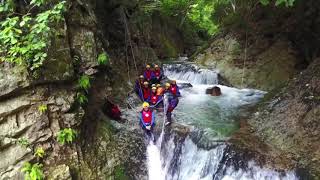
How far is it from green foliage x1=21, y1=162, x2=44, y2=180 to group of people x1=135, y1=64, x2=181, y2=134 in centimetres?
339

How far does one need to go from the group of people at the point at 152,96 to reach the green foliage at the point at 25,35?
3.41m

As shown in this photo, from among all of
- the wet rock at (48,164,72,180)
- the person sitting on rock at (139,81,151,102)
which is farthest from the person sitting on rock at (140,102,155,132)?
the wet rock at (48,164,72,180)

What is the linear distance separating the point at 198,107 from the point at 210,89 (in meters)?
2.24

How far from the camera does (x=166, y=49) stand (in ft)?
86.1

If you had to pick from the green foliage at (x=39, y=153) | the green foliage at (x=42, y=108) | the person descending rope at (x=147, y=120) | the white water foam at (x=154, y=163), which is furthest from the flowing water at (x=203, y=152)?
the green foliage at (x=42, y=108)

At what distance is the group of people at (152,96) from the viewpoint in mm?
10758

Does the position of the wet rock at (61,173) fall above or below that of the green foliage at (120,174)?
above

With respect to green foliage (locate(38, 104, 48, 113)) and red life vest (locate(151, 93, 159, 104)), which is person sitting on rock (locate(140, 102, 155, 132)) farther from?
green foliage (locate(38, 104, 48, 113))

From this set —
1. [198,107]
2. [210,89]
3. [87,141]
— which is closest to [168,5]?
[210,89]

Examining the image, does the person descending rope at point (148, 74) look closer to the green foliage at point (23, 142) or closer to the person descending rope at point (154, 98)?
the person descending rope at point (154, 98)

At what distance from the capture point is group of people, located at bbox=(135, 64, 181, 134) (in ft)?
35.3

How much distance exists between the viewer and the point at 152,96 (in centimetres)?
1312

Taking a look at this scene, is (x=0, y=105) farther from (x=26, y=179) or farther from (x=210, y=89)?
(x=210, y=89)

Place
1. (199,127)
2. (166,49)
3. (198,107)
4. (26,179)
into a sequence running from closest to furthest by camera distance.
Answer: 1. (26,179)
2. (199,127)
3. (198,107)
4. (166,49)
